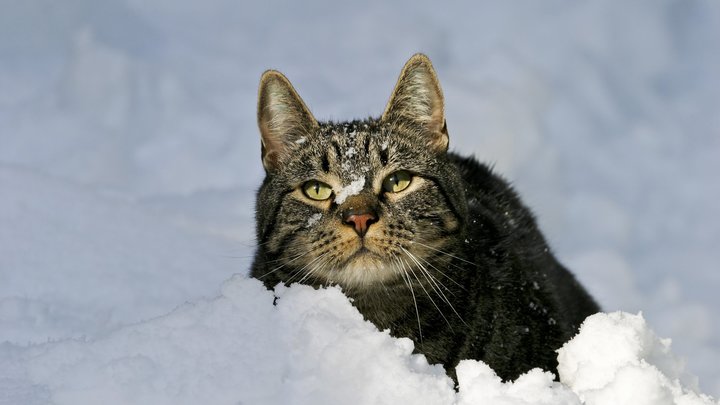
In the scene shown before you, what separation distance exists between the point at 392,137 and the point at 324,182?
1.30 ft

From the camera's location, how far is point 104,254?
534cm

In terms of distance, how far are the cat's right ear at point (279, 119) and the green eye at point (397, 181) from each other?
0.52m

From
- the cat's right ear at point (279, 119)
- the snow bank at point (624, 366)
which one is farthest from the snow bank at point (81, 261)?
the snow bank at point (624, 366)

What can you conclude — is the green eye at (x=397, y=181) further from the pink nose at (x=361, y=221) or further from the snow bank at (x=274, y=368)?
the snow bank at (x=274, y=368)

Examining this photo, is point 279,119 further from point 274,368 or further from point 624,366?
point 624,366

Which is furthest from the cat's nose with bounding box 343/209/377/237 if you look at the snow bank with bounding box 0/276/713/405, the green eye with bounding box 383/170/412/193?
the snow bank with bounding box 0/276/713/405

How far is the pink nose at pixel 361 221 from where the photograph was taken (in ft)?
10.4

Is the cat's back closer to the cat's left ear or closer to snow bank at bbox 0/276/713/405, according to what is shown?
the cat's left ear

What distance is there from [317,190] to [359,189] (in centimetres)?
25

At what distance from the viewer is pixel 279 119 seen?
3814mm

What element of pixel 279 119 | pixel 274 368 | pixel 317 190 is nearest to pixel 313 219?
pixel 317 190

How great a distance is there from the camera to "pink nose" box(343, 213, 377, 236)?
125 inches

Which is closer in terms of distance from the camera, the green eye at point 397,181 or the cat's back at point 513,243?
the green eye at point 397,181

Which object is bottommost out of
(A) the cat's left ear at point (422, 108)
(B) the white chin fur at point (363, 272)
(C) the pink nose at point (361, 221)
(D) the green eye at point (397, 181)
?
(B) the white chin fur at point (363, 272)
